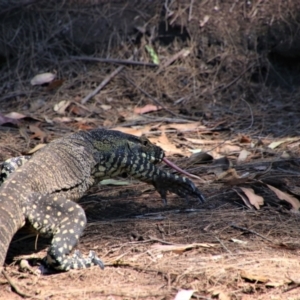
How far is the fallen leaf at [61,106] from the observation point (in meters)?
10.0

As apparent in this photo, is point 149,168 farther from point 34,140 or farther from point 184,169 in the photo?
point 34,140

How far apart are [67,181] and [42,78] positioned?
4853 millimetres

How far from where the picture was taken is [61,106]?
1016 centimetres

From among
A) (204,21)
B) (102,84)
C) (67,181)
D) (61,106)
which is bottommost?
(61,106)

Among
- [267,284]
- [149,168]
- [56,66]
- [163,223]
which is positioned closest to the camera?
[267,284]

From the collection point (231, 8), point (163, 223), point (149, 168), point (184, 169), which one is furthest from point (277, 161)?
point (231, 8)

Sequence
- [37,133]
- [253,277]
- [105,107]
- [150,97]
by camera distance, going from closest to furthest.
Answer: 1. [253,277]
2. [37,133]
3. [105,107]
4. [150,97]

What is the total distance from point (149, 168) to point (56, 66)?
15.5ft

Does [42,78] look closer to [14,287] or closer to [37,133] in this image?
[37,133]

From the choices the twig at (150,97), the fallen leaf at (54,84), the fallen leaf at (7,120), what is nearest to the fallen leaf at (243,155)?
the twig at (150,97)

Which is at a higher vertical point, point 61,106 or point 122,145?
point 122,145

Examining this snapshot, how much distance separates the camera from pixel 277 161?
779 centimetres

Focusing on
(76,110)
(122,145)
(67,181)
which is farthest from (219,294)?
(76,110)

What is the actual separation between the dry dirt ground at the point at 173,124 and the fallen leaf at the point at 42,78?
0.25 feet
